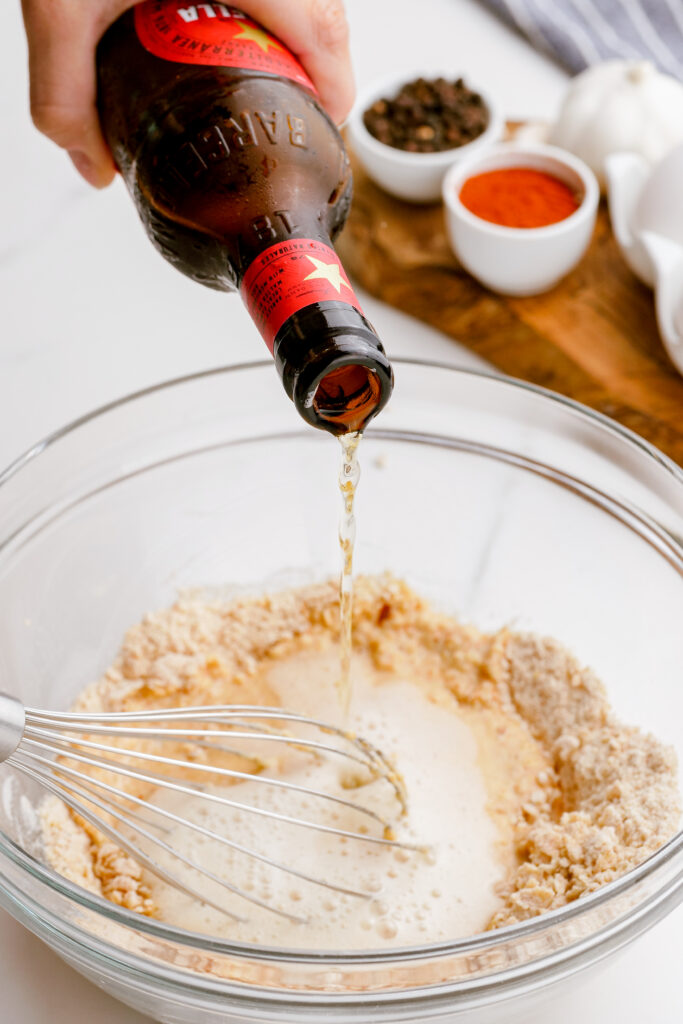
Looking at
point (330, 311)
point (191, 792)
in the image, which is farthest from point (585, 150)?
point (191, 792)

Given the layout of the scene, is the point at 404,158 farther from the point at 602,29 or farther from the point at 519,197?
the point at 602,29

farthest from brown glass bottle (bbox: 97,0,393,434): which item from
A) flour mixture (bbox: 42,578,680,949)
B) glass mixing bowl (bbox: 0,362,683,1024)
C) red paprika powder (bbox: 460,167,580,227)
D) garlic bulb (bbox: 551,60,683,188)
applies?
garlic bulb (bbox: 551,60,683,188)

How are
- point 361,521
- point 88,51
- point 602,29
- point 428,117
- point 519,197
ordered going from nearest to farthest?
1. point 88,51
2. point 361,521
3. point 519,197
4. point 428,117
5. point 602,29

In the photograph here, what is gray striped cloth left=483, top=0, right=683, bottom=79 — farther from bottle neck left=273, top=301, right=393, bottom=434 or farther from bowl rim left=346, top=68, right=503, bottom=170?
bottle neck left=273, top=301, right=393, bottom=434

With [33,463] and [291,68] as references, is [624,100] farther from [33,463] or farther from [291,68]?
[33,463]

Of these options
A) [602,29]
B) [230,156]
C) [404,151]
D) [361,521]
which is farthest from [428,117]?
[230,156]

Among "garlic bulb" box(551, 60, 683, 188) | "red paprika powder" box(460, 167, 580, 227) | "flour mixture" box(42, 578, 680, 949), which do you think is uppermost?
"garlic bulb" box(551, 60, 683, 188)

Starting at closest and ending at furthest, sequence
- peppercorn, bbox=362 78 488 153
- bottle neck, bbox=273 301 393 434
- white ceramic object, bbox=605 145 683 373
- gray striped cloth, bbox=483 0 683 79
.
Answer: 1. bottle neck, bbox=273 301 393 434
2. white ceramic object, bbox=605 145 683 373
3. peppercorn, bbox=362 78 488 153
4. gray striped cloth, bbox=483 0 683 79
